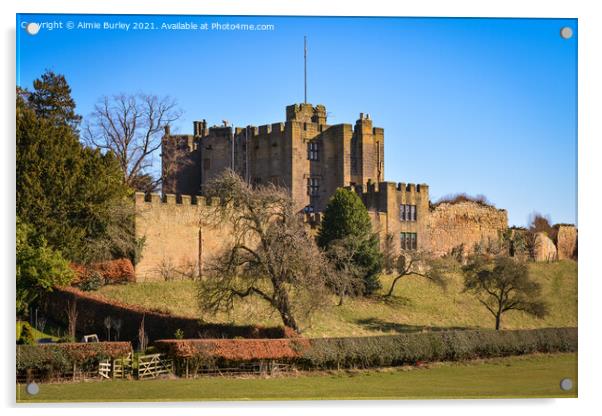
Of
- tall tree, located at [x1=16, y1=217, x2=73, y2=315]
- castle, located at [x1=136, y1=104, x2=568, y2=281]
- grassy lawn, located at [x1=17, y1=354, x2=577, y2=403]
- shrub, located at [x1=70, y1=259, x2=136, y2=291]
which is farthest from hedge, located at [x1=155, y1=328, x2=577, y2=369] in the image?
castle, located at [x1=136, y1=104, x2=568, y2=281]

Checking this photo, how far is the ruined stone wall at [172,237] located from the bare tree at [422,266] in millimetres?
8056

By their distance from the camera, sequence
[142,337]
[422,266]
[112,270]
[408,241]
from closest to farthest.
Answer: [142,337] < [112,270] < [422,266] < [408,241]

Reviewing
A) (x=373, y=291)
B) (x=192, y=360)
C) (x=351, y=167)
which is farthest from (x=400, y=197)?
(x=192, y=360)

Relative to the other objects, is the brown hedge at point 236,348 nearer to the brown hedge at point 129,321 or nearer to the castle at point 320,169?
the brown hedge at point 129,321

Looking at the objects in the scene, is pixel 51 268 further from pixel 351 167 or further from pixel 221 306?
pixel 351 167

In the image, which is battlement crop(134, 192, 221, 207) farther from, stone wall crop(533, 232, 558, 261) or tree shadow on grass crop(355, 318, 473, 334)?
stone wall crop(533, 232, 558, 261)

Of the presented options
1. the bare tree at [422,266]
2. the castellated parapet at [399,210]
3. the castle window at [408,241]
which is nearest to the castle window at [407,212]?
the castellated parapet at [399,210]

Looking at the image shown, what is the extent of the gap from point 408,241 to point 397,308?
9818mm

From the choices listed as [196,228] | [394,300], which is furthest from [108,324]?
[394,300]

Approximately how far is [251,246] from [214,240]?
4099 millimetres

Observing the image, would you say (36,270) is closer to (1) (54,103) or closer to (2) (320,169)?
(1) (54,103)

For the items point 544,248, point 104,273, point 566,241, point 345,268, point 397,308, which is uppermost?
point 566,241

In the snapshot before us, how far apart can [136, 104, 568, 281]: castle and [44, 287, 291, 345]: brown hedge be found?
16774mm

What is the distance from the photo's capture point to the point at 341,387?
23.3 m
